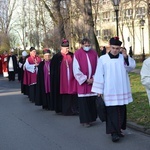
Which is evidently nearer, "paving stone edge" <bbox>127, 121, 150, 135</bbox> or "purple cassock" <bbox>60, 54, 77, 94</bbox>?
"paving stone edge" <bbox>127, 121, 150, 135</bbox>

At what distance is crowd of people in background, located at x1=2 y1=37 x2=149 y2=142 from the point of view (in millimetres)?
7484

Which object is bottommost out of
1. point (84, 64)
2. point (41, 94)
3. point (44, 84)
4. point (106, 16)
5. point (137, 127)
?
point (137, 127)

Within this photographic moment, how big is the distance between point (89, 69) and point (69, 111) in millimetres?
2083

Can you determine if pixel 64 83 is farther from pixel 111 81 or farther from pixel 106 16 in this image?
pixel 106 16

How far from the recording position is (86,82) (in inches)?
363

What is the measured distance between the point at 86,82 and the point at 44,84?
10.8ft

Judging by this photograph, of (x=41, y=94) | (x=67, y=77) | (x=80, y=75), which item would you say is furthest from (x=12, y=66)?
(x=80, y=75)

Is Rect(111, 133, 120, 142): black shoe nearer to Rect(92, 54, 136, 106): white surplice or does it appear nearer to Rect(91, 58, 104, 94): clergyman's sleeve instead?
Rect(92, 54, 136, 106): white surplice

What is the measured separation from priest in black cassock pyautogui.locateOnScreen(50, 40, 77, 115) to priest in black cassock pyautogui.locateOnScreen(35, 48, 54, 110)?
2.70 feet

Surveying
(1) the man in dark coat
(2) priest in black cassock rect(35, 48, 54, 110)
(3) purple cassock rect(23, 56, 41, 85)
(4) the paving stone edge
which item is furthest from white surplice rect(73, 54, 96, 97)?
(1) the man in dark coat

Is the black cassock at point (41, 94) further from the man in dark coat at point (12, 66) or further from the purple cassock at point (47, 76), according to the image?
the man in dark coat at point (12, 66)

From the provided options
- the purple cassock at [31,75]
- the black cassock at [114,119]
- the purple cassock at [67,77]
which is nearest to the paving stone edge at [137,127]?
the black cassock at [114,119]

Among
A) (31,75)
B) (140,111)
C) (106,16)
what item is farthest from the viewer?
(106,16)

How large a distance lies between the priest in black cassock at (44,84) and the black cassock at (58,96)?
79 centimetres
